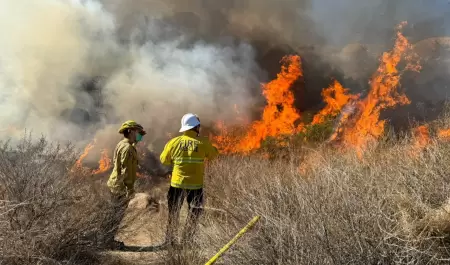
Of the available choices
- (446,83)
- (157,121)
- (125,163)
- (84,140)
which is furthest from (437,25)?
(125,163)

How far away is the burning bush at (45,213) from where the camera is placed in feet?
10.8

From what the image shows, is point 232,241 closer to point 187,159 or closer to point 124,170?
A: point 187,159

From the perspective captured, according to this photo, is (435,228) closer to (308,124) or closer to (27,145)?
(27,145)

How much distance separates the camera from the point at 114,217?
172 inches

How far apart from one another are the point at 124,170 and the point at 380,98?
470 inches

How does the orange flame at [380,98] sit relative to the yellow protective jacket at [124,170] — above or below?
above

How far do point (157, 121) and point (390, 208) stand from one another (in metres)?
12.2

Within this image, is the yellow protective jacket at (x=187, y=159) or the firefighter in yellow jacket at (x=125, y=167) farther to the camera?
the firefighter in yellow jacket at (x=125, y=167)

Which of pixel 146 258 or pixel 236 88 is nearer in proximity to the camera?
pixel 146 258

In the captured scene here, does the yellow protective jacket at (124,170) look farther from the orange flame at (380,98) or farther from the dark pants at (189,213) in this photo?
the orange flame at (380,98)

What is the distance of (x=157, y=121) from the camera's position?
Result: 1440 centimetres

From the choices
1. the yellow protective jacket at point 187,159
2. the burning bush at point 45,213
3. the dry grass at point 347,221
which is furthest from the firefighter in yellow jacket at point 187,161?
the dry grass at point 347,221

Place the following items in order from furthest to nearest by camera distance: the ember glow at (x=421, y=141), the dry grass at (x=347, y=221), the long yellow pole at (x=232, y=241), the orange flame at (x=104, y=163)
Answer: the orange flame at (x=104, y=163) < the ember glow at (x=421, y=141) < the long yellow pole at (x=232, y=241) < the dry grass at (x=347, y=221)

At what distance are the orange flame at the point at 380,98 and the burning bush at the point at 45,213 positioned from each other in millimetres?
8063
